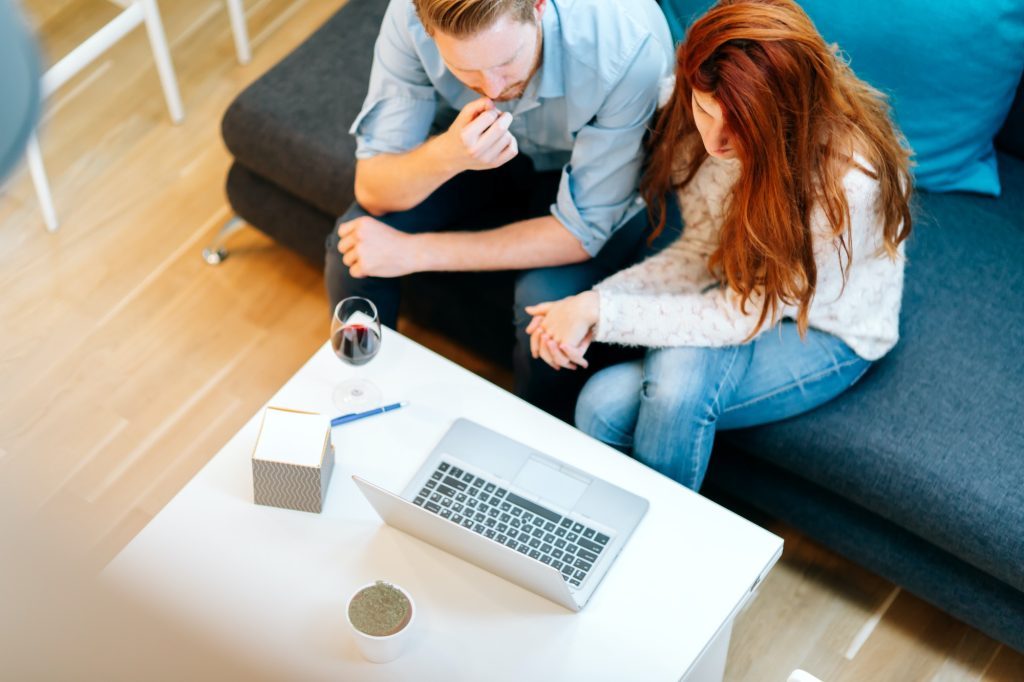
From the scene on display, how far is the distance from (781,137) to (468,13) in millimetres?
420

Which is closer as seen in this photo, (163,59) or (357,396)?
(357,396)

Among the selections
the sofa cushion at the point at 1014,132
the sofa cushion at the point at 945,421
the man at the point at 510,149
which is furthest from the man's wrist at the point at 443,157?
the sofa cushion at the point at 1014,132

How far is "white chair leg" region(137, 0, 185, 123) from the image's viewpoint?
2418 millimetres

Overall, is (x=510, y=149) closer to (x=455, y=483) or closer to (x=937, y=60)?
(x=455, y=483)

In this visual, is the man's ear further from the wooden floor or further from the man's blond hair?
the wooden floor

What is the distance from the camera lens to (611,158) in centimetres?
166

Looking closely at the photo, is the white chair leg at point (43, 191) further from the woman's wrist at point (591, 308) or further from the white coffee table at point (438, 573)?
the woman's wrist at point (591, 308)

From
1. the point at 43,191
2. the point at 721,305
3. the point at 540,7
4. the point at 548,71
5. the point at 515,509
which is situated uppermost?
the point at 540,7

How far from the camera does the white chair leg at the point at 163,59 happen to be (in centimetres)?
242

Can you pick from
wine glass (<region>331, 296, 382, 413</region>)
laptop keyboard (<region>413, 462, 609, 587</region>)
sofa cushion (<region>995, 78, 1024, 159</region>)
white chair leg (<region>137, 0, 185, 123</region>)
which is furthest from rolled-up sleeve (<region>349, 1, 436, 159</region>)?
sofa cushion (<region>995, 78, 1024, 159</region>)

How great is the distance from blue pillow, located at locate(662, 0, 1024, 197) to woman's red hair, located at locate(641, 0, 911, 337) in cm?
31

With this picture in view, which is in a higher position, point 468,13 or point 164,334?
point 468,13

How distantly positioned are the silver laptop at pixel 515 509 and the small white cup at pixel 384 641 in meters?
0.11

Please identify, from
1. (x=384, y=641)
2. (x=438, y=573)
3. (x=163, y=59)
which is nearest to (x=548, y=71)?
(x=438, y=573)
